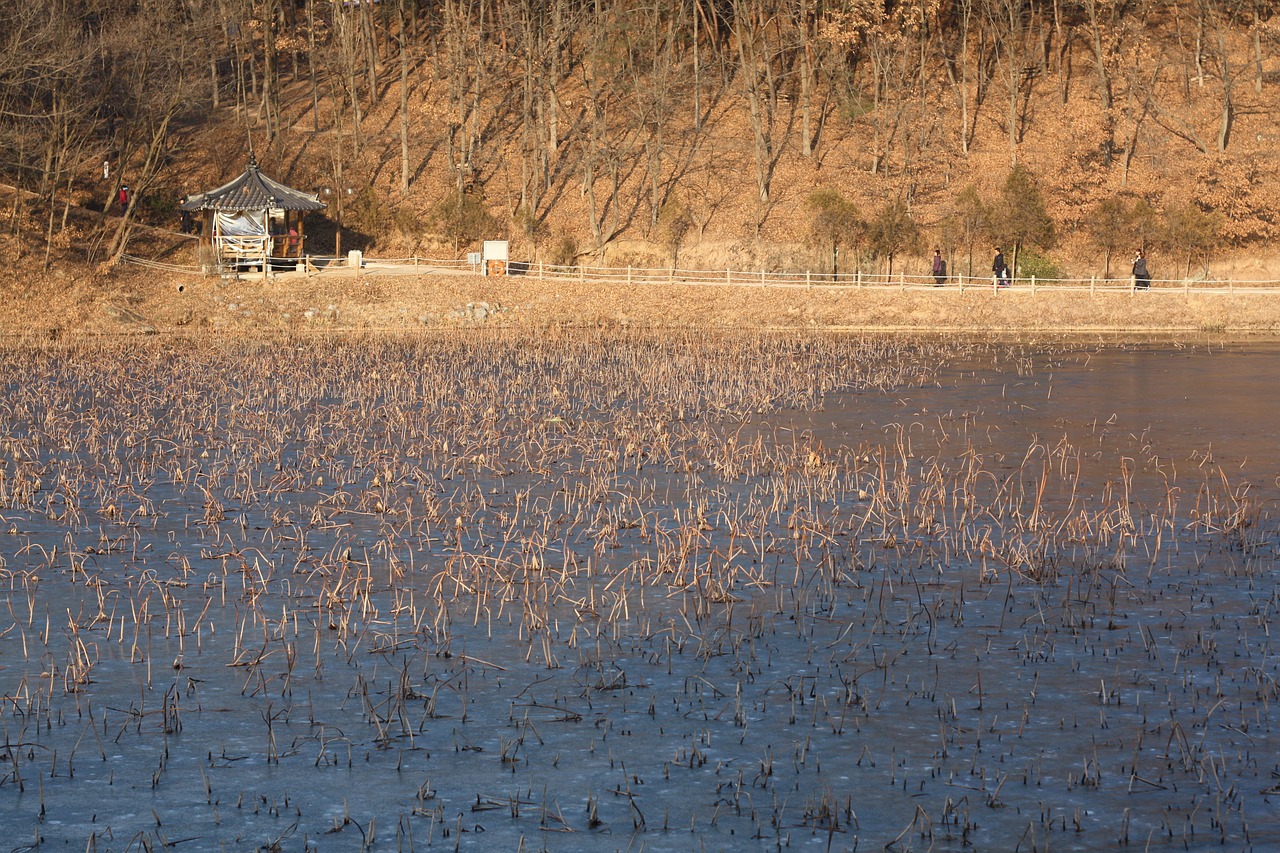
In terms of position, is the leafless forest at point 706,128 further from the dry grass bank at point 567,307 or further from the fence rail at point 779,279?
the dry grass bank at point 567,307

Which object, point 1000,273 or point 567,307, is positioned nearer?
point 567,307

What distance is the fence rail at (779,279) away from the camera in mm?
47000

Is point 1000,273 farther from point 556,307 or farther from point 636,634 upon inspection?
point 636,634

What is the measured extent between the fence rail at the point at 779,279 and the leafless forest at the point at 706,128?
218cm

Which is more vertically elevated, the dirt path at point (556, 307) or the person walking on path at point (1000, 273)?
the person walking on path at point (1000, 273)

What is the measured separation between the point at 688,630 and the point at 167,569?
4.86m

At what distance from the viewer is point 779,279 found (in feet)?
167

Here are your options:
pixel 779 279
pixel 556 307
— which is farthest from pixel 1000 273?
pixel 556 307

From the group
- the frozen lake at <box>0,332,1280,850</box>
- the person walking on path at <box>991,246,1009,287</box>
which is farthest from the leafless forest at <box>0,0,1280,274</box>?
the frozen lake at <box>0,332,1280,850</box>

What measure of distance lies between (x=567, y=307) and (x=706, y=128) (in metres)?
22.1

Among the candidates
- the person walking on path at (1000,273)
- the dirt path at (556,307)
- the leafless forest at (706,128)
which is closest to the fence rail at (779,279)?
the person walking on path at (1000,273)

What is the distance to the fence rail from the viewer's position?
154 feet

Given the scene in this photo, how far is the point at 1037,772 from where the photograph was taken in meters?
7.69

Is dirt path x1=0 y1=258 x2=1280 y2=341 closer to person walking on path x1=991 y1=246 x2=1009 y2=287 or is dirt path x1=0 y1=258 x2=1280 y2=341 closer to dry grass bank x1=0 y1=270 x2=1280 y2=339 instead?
dry grass bank x1=0 y1=270 x2=1280 y2=339
